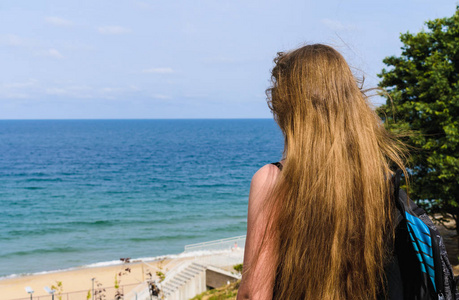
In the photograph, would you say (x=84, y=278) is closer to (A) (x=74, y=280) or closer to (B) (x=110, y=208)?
(A) (x=74, y=280)

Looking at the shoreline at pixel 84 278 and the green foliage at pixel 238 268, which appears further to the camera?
the shoreline at pixel 84 278

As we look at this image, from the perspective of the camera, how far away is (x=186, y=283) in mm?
18109

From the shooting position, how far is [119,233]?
106 ft

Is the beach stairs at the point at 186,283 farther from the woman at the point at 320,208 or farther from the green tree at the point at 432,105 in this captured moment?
the woman at the point at 320,208

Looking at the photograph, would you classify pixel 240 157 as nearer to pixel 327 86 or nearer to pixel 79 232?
pixel 79 232

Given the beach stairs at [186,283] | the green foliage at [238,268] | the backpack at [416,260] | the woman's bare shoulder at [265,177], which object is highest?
the woman's bare shoulder at [265,177]

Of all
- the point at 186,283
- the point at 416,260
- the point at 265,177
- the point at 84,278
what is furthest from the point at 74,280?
the point at 416,260

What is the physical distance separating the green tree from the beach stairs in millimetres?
9980

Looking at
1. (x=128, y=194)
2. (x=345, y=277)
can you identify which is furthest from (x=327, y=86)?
(x=128, y=194)

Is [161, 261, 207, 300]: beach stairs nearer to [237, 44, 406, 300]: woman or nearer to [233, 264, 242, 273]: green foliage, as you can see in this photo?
[233, 264, 242, 273]: green foliage

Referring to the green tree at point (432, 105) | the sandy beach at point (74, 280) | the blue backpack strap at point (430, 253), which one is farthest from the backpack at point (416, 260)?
the sandy beach at point (74, 280)

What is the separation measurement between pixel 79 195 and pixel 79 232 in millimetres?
14731

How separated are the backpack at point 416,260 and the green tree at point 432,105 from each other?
10818mm

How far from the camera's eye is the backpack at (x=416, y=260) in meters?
1.44
